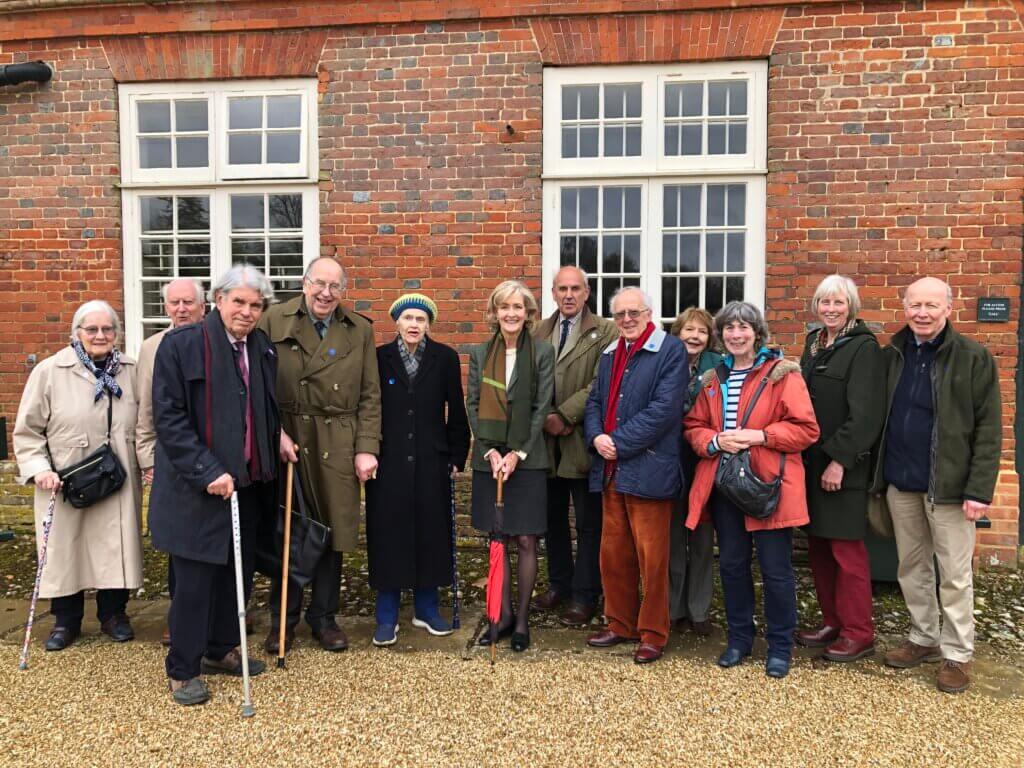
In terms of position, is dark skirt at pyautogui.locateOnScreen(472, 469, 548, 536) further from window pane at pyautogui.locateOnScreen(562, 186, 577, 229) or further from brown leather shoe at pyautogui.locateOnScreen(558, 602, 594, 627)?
window pane at pyautogui.locateOnScreen(562, 186, 577, 229)

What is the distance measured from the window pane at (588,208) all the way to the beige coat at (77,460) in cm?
347

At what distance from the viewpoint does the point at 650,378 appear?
11.6 ft

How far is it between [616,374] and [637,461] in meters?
0.47

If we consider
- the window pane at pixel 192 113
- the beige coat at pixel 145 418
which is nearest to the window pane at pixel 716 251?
the beige coat at pixel 145 418

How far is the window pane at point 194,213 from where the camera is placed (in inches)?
242

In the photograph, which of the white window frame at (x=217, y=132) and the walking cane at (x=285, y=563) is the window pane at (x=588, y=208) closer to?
the white window frame at (x=217, y=132)

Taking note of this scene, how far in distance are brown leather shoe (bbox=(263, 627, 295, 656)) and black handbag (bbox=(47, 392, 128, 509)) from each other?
112 cm

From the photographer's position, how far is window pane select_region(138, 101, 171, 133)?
6.08 meters

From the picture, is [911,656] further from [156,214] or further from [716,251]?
[156,214]

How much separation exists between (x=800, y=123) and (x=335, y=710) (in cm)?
504

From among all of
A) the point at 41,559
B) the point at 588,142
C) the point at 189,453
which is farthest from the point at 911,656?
the point at 41,559

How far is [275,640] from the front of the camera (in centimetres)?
378

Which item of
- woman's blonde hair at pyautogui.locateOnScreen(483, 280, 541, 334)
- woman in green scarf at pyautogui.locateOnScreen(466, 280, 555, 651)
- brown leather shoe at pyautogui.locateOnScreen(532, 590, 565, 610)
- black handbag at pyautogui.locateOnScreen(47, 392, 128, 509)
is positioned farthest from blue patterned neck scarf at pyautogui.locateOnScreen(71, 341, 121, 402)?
brown leather shoe at pyautogui.locateOnScreen(532, 590, 565, 610)

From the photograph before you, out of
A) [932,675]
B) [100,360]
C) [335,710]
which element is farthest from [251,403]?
[932,675]
